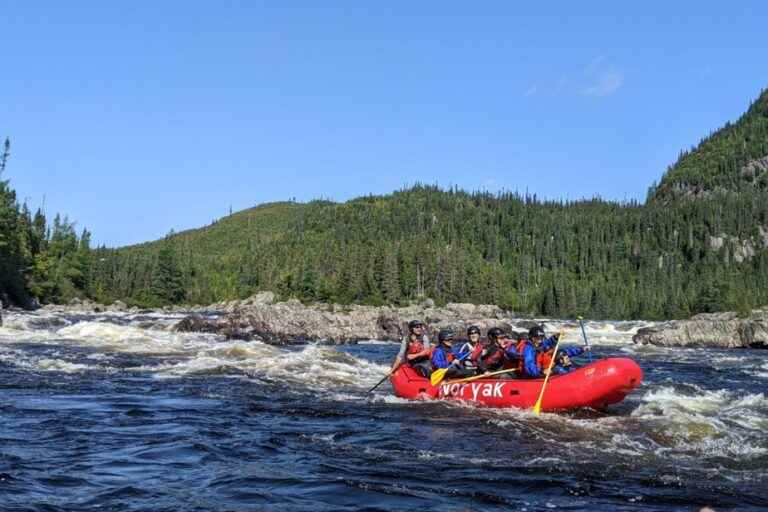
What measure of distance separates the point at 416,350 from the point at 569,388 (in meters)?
5.09

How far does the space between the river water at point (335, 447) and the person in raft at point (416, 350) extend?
1.22 metres

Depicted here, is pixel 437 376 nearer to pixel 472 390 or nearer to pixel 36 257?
pixel 472 390

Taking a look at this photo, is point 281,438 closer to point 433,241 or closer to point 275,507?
point 275,507

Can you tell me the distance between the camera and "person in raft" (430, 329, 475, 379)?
18.4 meters

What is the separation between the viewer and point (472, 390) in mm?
17406

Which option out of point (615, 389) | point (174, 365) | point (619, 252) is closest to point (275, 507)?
point (615, 389)

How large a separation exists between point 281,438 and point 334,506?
4387 millimetres

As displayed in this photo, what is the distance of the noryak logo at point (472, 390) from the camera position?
17000 mm

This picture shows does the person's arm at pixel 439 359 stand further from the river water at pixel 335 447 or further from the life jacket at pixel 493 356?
the river water at pixel 335 447

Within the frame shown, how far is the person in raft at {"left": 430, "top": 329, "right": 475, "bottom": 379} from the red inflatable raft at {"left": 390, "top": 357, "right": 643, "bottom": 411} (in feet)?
2.56

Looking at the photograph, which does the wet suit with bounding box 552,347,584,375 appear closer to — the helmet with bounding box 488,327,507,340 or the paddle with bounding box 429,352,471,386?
the helmet with bounding box 488,327,507,340

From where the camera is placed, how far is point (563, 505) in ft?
29.2

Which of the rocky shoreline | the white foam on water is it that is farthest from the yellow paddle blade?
the rocky shoreline

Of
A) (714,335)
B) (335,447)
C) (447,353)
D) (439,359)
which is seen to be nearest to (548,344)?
(447,353)
